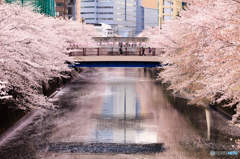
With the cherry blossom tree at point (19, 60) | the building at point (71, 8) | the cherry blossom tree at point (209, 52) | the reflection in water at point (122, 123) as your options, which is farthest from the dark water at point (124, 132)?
the building at point (71, 8)

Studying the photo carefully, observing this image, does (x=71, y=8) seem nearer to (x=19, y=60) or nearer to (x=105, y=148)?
(x=105, y=148)

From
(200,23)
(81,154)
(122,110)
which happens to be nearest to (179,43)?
(122,110)

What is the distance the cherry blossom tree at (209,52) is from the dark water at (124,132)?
228cm

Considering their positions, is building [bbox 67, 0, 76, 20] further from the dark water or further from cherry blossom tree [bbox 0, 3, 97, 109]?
cherry blossom tree [bbox 0, 3, 97, 109]

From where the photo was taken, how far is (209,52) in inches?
757

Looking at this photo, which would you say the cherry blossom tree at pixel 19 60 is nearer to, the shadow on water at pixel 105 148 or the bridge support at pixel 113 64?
the shadow on water at pixel 105 148

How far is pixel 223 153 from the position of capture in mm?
18578

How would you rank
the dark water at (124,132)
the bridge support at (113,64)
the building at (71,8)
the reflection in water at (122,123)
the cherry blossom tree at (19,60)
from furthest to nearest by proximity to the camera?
the building at (71,8), the bridge support at (113,64), the reflection in water at (122,123), the dark water at (124,132), the cherry blossom tree at (19,60)

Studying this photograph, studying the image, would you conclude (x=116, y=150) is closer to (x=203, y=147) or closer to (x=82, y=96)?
(x=203, y=147)

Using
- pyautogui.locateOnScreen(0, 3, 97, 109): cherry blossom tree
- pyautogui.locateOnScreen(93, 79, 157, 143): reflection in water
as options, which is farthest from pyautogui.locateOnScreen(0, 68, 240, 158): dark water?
pyautogui.locateOnScreen(0, 3, 97, 109): cherry blossom tree

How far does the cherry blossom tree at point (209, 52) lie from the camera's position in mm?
15320

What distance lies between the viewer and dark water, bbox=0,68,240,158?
1881 cm

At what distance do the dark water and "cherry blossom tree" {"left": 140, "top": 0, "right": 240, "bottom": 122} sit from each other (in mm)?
2282

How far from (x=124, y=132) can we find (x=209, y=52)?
29.8ft
